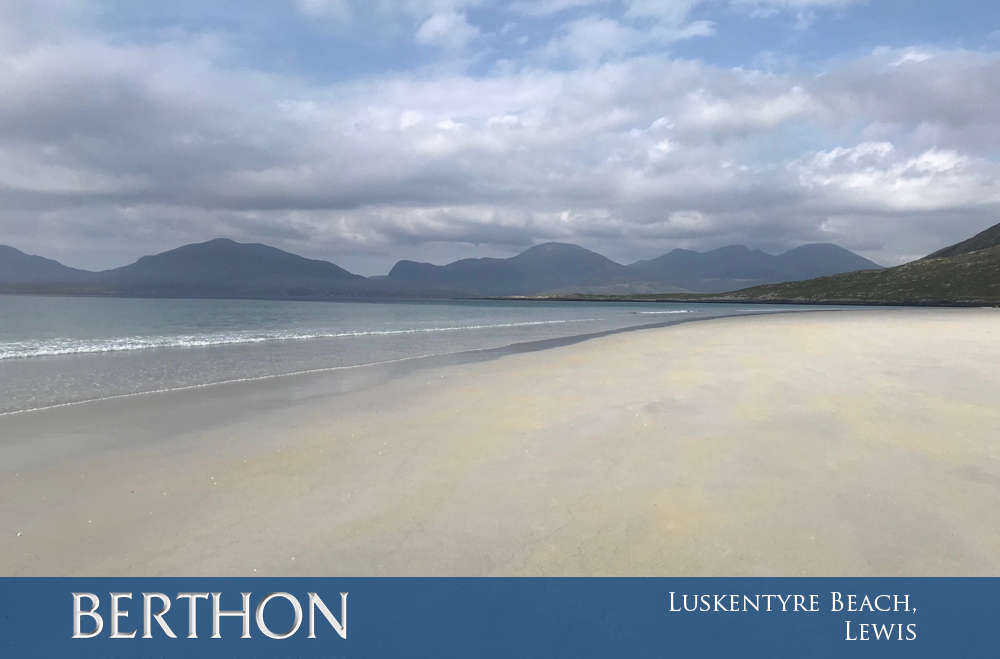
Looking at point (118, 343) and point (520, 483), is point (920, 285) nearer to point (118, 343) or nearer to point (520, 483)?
point (118, 343)

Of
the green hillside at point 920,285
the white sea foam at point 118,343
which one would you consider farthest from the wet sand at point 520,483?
the green hillside at point 920,285

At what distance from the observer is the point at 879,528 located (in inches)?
195

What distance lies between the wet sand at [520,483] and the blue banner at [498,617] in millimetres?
156

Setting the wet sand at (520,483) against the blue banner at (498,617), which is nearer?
the blue banner at (498,617)

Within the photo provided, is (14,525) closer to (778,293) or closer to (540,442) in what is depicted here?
(540,442)

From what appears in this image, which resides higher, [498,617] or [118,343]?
[118,343]

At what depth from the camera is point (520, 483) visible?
632 centimetres

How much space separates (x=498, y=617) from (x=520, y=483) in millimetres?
2403

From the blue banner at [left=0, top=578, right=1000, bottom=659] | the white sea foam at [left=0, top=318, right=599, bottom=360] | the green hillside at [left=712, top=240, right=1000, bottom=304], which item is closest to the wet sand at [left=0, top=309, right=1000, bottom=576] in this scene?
the blue banner at [left=0, top=578, right=1000, bottom=659]

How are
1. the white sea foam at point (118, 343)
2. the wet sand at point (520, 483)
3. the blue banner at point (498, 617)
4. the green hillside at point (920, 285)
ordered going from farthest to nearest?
the green hillside at point (920, 285)
the white sea foam at point (118, 343)
the wet sand at point (520, 483)
the blue banner at point (498, 617)

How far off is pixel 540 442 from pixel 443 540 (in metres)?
3.47

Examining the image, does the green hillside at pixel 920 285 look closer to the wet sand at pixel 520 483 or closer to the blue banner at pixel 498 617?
the wet sand at pixel 520 483

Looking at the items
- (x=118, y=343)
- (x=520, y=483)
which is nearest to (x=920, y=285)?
(x=118, y=343)

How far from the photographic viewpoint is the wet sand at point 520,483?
180 inches
